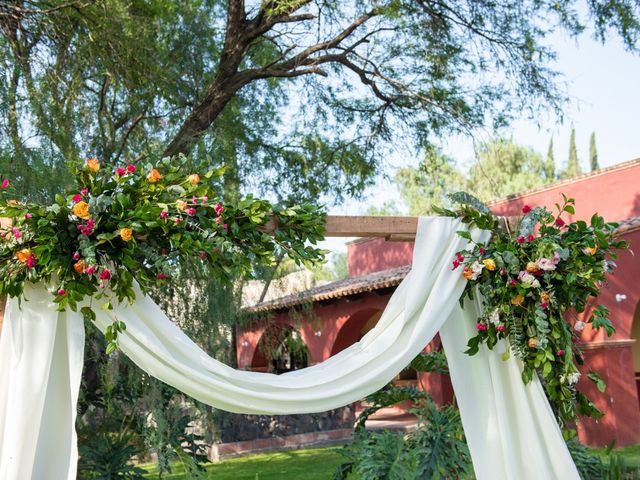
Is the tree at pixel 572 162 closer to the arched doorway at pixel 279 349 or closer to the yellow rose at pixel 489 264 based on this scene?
the arched doorway at pixel 279 349

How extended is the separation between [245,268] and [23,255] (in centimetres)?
95

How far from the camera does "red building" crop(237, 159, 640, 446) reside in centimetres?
991

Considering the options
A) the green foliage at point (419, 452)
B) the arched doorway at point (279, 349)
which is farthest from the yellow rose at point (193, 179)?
the arched doorway at point (279, 349)

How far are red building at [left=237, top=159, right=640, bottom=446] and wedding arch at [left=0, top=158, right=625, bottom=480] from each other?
3.59m

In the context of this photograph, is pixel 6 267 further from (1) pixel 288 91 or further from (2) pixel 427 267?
(1) pixel 288 91

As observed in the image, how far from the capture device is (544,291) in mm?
4008

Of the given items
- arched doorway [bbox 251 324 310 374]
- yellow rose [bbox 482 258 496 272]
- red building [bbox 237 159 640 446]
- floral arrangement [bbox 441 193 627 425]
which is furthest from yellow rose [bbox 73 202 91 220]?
arched doorway [bbox 251 324 310 374]

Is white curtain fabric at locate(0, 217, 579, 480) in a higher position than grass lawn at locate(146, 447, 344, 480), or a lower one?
higher

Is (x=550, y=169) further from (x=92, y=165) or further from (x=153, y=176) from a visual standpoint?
(x=92, y=165)

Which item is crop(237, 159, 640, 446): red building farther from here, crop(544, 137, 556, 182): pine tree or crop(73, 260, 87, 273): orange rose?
crop(544, 137, 556, 182): pine tree

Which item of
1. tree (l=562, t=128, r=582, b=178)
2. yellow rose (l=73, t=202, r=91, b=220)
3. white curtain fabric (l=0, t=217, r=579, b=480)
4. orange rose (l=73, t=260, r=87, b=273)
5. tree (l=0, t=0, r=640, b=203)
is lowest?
white curtain fabric (l=0, t=217, r=579, b=480)

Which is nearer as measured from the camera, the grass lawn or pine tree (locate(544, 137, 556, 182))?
the grass lawn

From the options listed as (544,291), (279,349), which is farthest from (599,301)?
(544,291)

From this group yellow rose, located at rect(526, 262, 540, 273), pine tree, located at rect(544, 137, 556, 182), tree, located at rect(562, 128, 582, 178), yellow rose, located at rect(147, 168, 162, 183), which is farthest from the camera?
tree, located at rect(562, 128, 582, 178)
